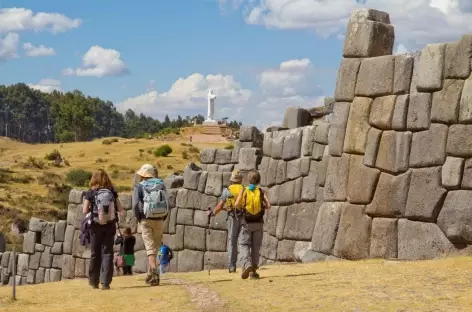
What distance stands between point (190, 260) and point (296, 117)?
4.84 metres

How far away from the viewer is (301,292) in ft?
36.6

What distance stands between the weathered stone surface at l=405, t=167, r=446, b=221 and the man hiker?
13.1 feet

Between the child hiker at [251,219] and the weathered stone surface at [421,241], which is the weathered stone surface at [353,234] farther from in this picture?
the child hiker at [251,219]

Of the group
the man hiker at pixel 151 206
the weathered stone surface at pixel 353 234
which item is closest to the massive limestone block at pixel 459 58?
the weathered stone surface at pixel 353 234

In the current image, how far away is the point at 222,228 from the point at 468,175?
9.54m

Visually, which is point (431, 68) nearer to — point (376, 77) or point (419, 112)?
point (419, 112)

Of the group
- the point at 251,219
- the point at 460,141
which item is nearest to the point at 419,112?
the point at 460,141

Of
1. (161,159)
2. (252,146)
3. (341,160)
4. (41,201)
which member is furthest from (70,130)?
(341,160)

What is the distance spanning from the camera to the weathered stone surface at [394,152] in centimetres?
1467

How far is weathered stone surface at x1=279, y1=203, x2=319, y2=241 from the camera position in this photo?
18078 mm

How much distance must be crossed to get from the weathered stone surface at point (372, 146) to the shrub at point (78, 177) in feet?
Result: 145

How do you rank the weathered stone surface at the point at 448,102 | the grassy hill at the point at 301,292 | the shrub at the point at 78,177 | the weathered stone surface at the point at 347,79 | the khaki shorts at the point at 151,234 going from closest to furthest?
the grassy hill at the point at 301,292, the khaki shorts at the point at 151,234, the weathered stone surface at the point at 448,102, the weathered stone surface at the point at 347,79, the shrub at the point at 78,177

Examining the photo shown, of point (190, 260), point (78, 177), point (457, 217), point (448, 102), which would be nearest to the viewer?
point (457, 217)

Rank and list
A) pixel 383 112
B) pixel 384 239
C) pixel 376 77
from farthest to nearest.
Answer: pixel 376 77, pixel 383 112, pixel 384 239
